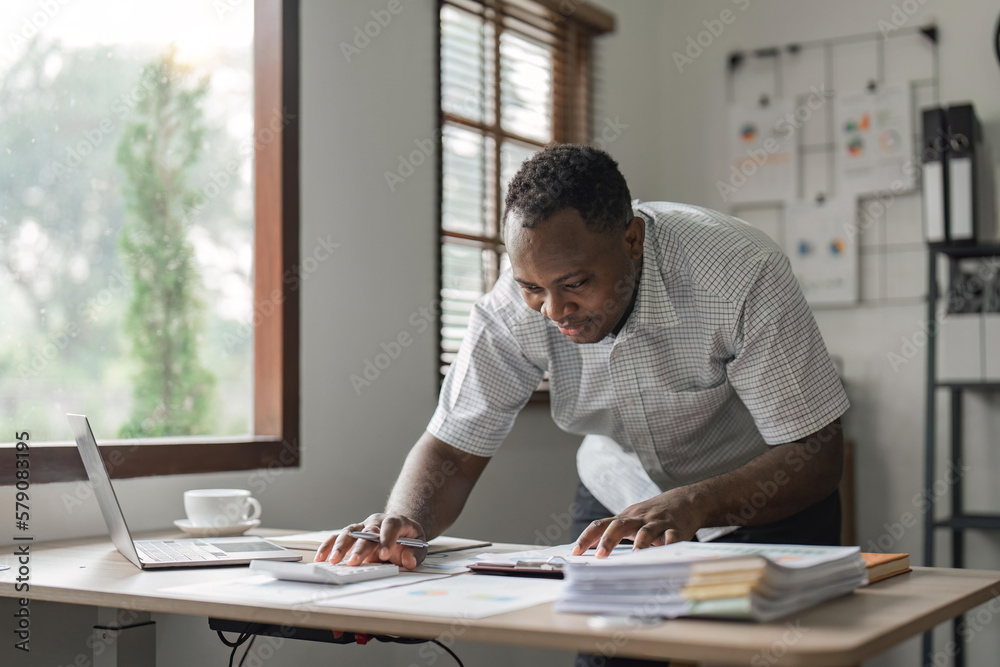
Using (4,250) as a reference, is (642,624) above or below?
below

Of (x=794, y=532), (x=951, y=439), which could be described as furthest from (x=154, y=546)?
(x=951, y=439)

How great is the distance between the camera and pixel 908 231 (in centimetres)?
313

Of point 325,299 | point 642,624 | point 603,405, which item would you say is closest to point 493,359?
point 603,405

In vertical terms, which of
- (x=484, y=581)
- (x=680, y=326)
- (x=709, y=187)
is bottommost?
(x=484, y=581)

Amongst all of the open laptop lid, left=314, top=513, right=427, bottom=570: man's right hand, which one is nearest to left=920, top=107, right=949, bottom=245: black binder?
left=314, top=513, right=427, bottom=570: man's right hand

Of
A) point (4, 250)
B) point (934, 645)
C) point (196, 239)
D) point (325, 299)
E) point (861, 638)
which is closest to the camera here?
point (861, 638)

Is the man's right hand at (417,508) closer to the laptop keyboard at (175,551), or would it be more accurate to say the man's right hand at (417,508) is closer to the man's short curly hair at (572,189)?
the laptop keyboard at (175,551)

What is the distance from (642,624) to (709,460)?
91cm

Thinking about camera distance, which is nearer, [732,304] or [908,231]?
[732,304]

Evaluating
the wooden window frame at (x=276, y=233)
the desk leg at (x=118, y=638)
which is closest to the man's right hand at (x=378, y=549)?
the desk leg at (x=118, y=638)

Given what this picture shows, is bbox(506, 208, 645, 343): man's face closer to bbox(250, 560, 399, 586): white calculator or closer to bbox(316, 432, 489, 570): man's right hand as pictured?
bbox(316, 432, 489, 570): man's right hand

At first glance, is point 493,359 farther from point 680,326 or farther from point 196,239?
point 196,239

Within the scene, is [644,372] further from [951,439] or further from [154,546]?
[951,439]

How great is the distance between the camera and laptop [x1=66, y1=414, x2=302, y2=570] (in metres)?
1.36
